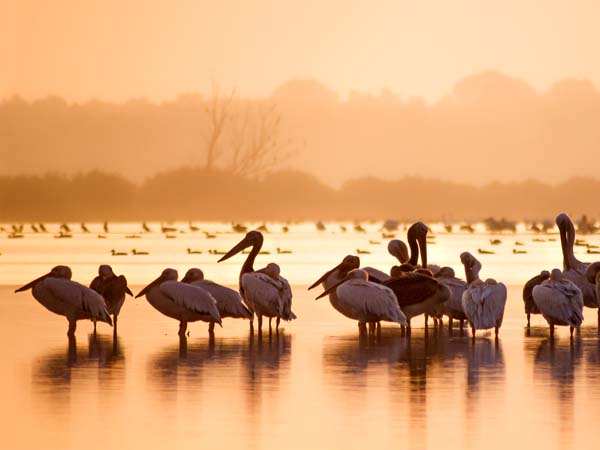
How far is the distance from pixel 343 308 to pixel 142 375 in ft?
14.9

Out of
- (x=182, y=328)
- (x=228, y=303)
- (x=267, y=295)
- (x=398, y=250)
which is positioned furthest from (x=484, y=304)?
(x=398, y=250)

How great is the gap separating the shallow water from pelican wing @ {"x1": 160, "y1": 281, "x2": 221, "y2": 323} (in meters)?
0.41

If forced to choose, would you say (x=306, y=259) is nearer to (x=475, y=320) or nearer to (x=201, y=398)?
(x=475, y=320)

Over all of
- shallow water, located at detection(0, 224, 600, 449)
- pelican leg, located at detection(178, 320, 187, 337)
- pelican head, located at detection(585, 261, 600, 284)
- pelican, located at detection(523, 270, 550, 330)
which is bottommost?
shallow water, located at detection(0, 224, 600, 449)

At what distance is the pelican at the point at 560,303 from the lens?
19484 mm

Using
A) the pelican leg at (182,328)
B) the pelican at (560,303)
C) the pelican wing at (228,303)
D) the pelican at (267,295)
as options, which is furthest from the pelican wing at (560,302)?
the pelican leg at (182,328)

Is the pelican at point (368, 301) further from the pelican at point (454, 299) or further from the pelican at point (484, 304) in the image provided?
the pelican at point (454, 299)

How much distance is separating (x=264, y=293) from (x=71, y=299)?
8.06 ft

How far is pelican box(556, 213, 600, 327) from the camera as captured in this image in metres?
22.4

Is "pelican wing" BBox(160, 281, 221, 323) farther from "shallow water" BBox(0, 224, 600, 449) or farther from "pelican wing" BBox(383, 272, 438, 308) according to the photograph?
"pelican wing" BBox(383, 272, 438, 308)

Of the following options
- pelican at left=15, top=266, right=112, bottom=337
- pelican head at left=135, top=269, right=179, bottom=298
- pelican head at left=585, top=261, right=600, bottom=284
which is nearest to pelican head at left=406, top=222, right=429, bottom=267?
pelican head at left=585, top=261, right=600, bottom=284

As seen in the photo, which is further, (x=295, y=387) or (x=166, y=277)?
(x=166, y=277)

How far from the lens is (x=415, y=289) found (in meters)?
20.1

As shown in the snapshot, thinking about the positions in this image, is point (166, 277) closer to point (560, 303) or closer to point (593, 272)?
point (560, 303)
